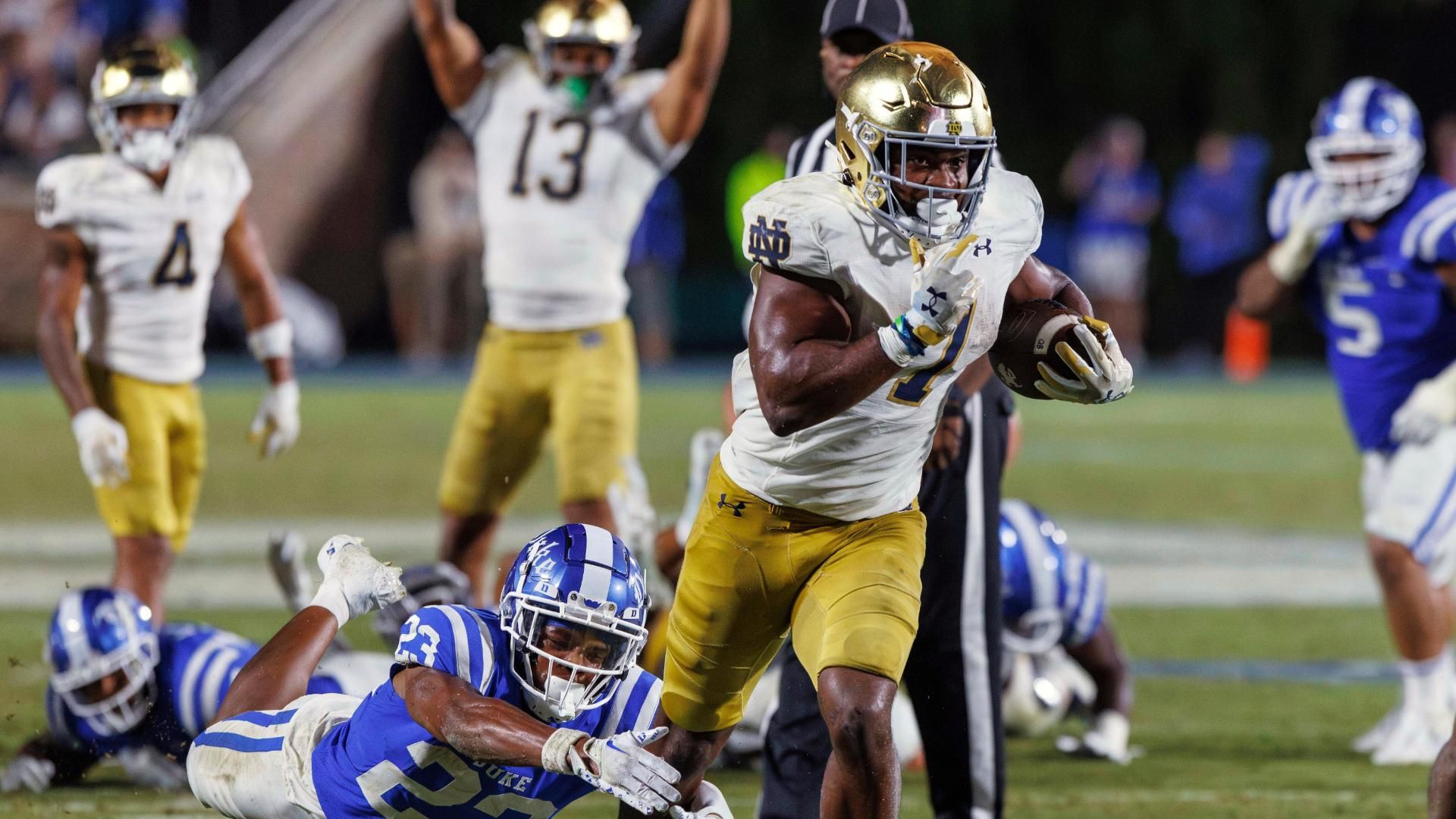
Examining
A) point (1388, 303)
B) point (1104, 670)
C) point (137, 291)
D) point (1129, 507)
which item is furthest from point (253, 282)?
point (1129, 507)

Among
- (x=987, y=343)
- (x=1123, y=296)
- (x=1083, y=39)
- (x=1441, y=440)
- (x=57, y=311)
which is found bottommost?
(x=1123, y=296)

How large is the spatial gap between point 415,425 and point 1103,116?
8.73 metres

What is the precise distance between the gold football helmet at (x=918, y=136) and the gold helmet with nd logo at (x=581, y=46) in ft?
8.96

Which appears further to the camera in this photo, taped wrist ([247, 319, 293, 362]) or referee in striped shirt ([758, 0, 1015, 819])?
taped wrist ([247, 319, 293, 362])

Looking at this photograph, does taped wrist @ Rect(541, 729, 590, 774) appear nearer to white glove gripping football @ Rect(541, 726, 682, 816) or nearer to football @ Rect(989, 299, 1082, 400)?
white glove gripping football @ Rect(541, 726, 682, 816)

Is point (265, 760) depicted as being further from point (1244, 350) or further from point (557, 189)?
point (1244, 350)

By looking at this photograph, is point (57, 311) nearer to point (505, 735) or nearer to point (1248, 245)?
point (505, 735)

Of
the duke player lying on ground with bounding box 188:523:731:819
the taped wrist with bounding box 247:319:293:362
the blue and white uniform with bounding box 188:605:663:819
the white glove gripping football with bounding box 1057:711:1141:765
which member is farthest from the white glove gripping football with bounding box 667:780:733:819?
the taped wrist with bounding box 247:319:293:362

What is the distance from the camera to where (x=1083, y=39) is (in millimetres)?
18781

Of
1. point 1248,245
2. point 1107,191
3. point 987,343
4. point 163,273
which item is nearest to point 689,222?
point 1107,191

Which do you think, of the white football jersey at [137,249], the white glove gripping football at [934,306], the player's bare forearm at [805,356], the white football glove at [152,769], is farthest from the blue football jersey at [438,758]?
the white football jersey at [137,249]

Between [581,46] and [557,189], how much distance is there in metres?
0.46

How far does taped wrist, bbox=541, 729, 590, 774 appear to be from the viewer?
311cm

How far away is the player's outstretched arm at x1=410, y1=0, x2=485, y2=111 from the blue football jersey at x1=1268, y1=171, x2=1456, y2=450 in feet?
8.58
